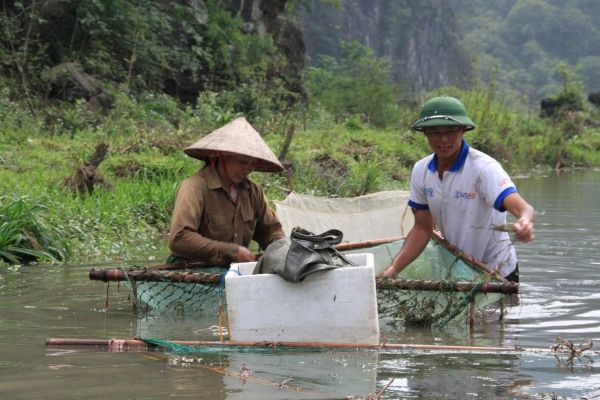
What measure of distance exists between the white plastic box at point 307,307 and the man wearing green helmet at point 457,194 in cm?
109

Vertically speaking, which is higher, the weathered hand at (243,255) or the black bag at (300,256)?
the black bag at (300,256)

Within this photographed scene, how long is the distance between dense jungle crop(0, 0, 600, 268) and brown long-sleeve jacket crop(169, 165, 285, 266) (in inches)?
90.1

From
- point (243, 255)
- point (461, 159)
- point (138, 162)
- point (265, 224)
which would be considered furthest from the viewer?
point (138, 162)

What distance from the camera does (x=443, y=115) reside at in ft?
17.2

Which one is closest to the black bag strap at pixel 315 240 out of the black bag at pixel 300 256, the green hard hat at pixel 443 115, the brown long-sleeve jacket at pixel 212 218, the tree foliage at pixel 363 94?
the black bag at pixel 300 256

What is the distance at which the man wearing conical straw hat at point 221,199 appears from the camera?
5.51m

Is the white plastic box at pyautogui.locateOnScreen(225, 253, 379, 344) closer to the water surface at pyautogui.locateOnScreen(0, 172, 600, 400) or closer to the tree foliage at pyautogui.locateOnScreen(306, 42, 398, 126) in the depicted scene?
the water surface at pyautogui.locateOnScreen(0, 172, 600, 400)

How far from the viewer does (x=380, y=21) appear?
211 ft

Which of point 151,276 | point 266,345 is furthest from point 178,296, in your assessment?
point 266,345

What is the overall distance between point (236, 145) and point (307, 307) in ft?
4.39

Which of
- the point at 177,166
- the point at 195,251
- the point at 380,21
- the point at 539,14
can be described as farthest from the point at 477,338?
the point at 539,14

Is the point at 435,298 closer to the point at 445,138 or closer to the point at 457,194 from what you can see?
the point at 457,194

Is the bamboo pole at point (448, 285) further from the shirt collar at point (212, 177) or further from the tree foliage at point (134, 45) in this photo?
the tree foliage at point (134, 45)

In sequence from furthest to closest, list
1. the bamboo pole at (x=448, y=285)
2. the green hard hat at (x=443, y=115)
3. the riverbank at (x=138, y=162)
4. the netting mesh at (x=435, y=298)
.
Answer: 1. the riverbank at (x=138, y=162)
2. the green hard hat at (x=443, y=115)
3. the netting mesh at (x=435, y=298)
4. the bamboo pole at (x=448, y=285)
